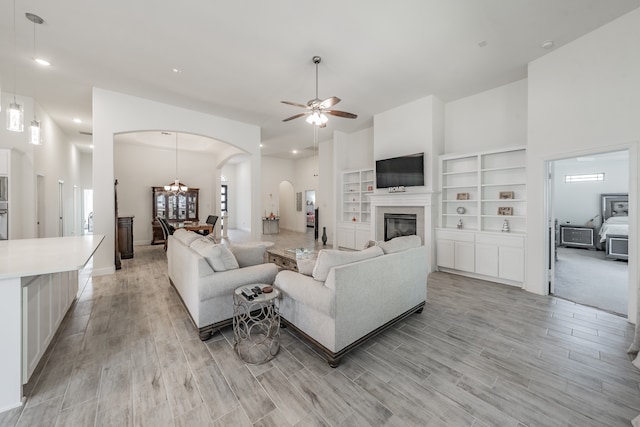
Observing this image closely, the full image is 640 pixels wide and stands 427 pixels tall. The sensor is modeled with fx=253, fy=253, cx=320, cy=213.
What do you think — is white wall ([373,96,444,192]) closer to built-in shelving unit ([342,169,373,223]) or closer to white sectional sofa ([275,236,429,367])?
built-in shelving unit ([342,169,373,223])

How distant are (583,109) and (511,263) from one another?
7.87 feet

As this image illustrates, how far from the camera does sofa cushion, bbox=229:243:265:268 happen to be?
3.18 m

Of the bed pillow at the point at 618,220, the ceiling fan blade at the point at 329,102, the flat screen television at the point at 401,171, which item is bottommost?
the bed pillow at the point at 618,220

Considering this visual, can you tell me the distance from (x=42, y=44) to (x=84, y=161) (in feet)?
29.0

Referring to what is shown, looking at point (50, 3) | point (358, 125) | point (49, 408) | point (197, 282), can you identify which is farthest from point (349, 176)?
point (49, 408)

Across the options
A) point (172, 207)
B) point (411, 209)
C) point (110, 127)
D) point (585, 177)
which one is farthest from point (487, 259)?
point (172, 207)

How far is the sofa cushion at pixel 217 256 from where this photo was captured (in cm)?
265

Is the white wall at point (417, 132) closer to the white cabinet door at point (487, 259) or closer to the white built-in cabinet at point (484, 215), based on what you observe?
the white built-in cabinet at point (484, 215)

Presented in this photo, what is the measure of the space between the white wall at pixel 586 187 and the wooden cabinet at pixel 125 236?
11.3 metres

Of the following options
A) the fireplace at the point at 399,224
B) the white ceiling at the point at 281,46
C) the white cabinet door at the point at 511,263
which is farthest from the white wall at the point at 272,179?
the white cabinet door at the point at 511,263

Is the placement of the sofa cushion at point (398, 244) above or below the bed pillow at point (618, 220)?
below

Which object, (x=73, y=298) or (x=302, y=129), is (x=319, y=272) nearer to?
(x=73, y=298)

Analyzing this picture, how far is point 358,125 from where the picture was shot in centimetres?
695

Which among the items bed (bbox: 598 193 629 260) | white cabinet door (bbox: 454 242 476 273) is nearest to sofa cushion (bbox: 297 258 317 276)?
white cabinet door (bbox: 454 242 476 273)
